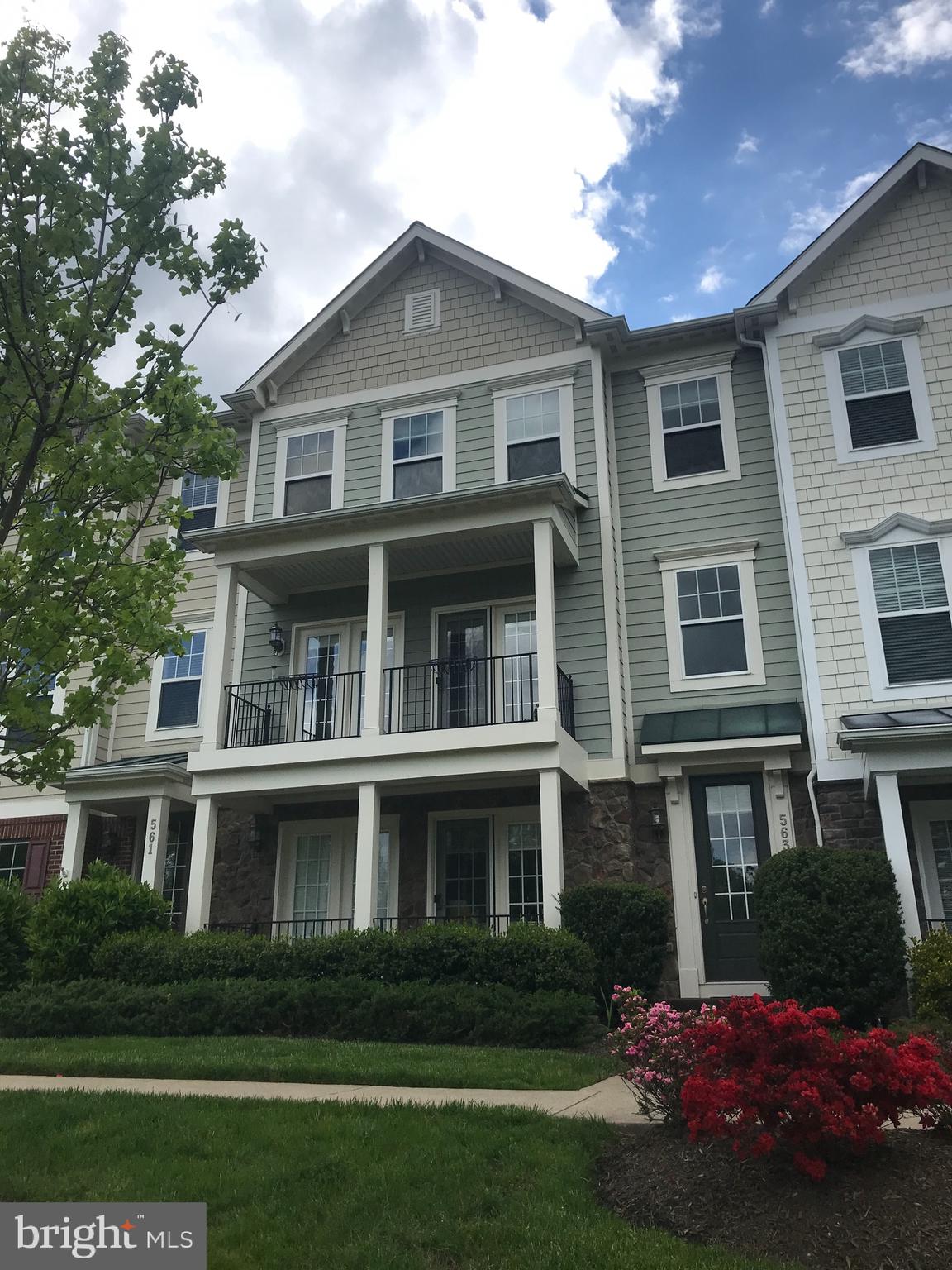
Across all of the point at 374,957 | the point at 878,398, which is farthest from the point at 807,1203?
Answer: the point at 878,398

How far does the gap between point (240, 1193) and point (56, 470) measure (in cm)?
490

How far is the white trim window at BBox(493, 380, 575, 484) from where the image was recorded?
15250 mm

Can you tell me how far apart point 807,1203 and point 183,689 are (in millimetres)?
14320

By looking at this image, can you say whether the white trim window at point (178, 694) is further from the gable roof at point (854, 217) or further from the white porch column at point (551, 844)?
the gable roof at point (854, 217)

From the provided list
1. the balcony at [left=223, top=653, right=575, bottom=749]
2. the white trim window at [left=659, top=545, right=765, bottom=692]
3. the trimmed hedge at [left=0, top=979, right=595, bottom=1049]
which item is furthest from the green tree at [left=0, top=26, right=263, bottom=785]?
the white trim window at [left=659, top=545, right=765, bottom=692]

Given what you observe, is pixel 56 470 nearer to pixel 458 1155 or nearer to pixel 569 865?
pixel 458 1155

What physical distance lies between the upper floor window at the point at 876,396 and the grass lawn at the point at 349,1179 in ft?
34.4

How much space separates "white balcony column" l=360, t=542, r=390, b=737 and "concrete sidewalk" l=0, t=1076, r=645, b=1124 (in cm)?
571

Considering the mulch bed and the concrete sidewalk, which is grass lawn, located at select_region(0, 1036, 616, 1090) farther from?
the mulch bed

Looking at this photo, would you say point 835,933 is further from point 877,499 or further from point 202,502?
point 202,502

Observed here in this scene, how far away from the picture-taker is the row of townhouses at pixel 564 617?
41.7 ft

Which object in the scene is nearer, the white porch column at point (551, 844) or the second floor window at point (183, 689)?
the white porch column at point (551, 844)

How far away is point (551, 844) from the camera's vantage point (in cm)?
1200

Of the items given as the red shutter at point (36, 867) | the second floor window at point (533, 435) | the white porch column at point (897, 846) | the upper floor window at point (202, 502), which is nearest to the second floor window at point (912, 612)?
the white porch column at point (897, 846)
